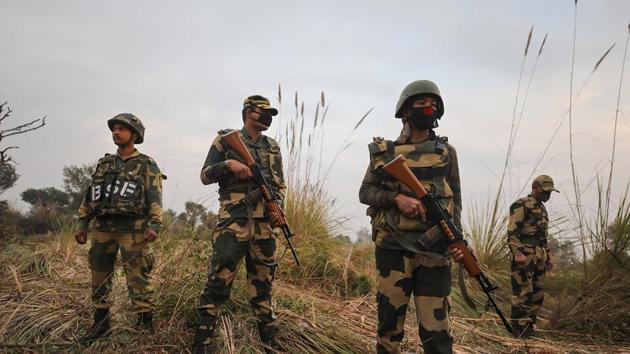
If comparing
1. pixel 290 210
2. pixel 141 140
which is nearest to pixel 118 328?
pixel 141 140

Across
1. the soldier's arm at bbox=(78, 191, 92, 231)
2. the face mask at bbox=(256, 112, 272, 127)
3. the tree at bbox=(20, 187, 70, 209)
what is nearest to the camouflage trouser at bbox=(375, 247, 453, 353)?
the face mask at bbox=(256, 112, 272, 127)

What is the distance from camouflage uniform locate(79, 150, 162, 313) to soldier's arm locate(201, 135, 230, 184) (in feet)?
1.93

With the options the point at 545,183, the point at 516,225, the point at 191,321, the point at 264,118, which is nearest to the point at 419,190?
the point at 264,118

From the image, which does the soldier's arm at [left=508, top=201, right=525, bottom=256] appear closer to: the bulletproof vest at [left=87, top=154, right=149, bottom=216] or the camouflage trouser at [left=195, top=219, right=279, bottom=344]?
the camouflage trouser at [left=195, top=219, right=279, bottom=344]

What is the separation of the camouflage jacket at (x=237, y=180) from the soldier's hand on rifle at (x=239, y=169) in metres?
0.04

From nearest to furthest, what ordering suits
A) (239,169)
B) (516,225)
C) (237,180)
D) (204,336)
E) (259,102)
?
(204,336), (239,169), (237,180), (259,102), (516,225)

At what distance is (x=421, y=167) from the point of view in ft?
7.13

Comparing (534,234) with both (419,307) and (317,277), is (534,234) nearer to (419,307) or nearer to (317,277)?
(317,277)

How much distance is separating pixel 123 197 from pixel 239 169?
982 millimetres

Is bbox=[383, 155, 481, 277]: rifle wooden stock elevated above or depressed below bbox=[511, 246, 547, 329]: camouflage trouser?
above

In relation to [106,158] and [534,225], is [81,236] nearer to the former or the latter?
[106,158]

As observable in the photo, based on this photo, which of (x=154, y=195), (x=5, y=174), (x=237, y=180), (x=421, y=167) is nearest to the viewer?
(x=421, y=167)

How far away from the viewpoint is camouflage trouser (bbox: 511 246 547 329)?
14.9ft

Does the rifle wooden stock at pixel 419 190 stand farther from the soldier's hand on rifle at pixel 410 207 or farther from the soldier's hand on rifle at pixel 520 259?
the soldier's hand on rifle at pixel 520 259
